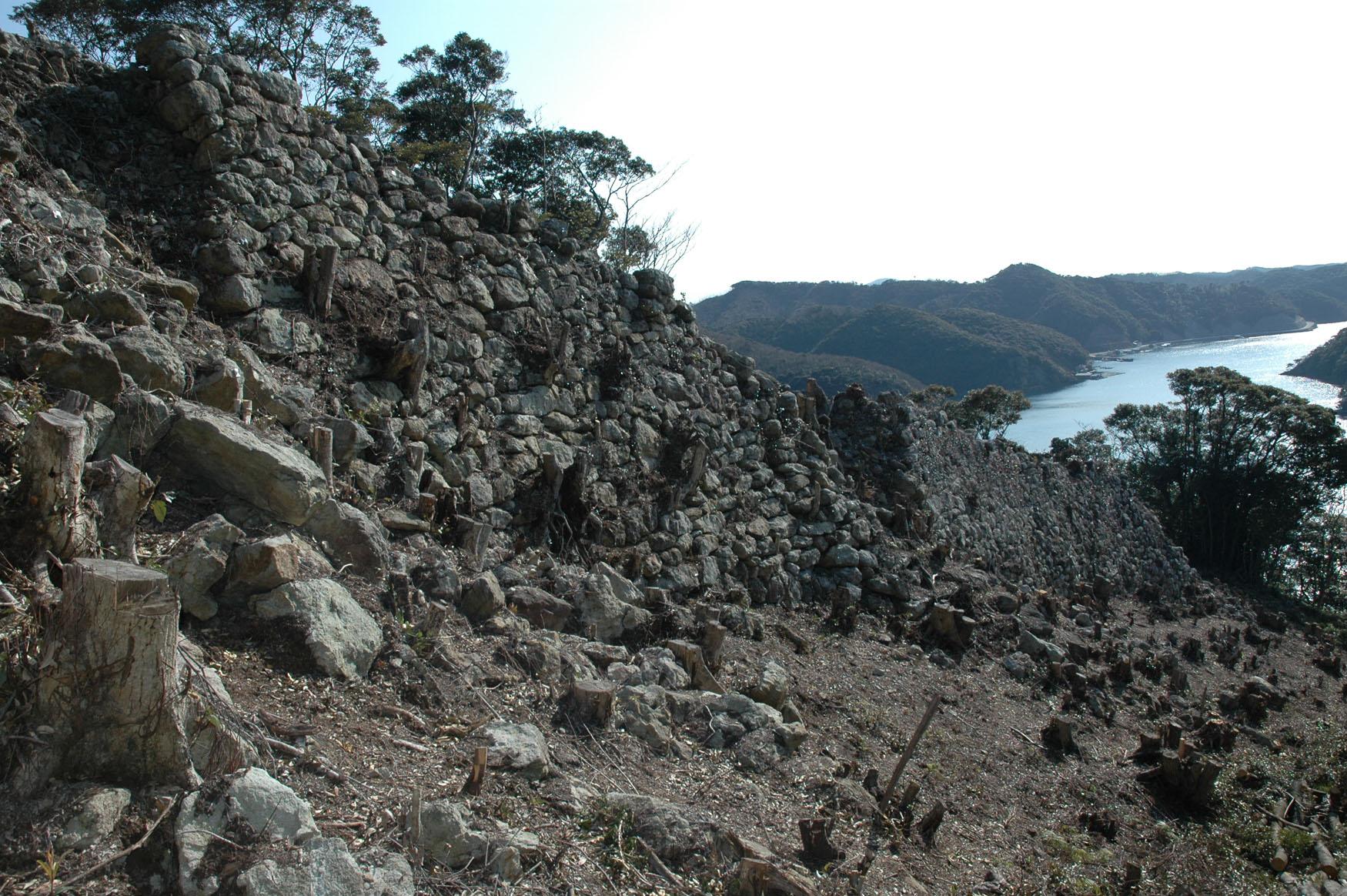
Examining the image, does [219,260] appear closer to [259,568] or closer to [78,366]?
[78,366]

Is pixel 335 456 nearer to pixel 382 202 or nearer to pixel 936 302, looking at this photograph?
pixel 382 202

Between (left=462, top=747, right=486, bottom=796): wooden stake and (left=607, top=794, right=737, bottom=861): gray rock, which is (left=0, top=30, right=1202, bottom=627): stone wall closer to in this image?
(left=462, top=747, right=486, bottom=796): wooden stake

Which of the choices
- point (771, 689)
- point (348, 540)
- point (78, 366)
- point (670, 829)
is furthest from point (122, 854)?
point (771, 689)

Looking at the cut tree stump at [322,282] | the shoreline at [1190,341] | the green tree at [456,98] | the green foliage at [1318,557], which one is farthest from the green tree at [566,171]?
the shoreline at [1190,341]

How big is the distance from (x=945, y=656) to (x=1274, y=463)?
958 inches

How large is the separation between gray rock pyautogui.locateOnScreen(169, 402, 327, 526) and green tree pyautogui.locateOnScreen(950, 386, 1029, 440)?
3267cm

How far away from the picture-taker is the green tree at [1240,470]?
82.6 ft

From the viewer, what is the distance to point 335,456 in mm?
4980

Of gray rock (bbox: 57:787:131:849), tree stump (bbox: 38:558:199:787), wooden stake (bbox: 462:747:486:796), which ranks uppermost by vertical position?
tree stump (bbox: 38:558:199:787)

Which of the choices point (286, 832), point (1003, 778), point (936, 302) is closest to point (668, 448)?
point (1003, 778)

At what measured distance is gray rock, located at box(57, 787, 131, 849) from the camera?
6.96ft

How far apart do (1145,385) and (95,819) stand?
37.7 meters

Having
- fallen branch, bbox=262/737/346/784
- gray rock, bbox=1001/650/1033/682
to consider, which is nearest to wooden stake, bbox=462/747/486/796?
fallen branch, bbox=262/737/346/784

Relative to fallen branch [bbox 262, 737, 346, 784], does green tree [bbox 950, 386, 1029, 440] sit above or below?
below
